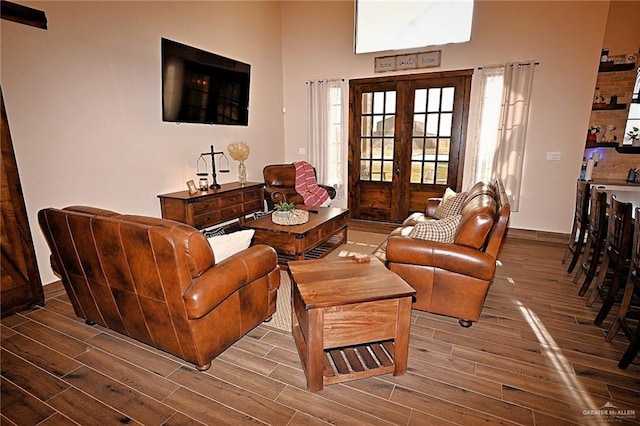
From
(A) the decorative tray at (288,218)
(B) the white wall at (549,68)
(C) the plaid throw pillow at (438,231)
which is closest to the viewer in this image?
(C) the plaid throw pillow at (438,231)

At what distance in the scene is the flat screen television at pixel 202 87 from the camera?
12.9ft

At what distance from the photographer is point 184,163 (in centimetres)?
443

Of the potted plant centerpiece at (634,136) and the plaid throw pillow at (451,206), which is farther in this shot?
the potted plant centerpiece at (634,136)

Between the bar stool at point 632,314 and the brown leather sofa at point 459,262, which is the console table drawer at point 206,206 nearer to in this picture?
the brown leather sofa at point 459,262

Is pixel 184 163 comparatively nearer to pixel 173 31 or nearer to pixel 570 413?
pixel 173 31

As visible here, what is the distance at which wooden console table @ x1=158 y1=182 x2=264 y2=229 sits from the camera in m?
3.90

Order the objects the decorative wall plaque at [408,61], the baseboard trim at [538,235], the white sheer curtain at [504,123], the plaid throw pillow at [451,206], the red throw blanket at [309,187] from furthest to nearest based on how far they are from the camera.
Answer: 1. the red throw blanket at [309,187]
2. the decorative wall plaque at [408,61]
3. the baseboard trim at [538,235]
4. the white sheer curtain at [504,123]
5. the plaid throw pillow at [451,206]

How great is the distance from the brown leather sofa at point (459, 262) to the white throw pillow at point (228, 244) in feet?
3.58

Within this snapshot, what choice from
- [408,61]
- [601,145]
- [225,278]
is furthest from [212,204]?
[601,145]

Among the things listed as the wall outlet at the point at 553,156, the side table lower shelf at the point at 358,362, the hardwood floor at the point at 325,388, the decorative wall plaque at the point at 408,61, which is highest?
the decorative wall plaque at the point at 408,61

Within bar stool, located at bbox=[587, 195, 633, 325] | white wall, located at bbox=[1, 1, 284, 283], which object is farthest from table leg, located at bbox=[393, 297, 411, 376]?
white wall, located at bbox=[1, 1, 284, 283]

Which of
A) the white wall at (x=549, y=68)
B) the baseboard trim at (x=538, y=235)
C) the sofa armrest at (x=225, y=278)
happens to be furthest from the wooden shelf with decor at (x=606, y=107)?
the sofa armrest at (x=225, y=278)

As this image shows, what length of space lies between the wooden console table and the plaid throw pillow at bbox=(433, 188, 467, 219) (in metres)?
2.72

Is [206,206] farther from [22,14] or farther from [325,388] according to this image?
[325,388]
